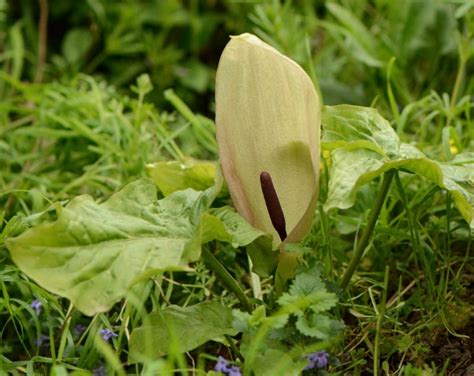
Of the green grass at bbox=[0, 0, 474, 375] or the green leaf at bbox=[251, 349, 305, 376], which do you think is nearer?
the green leaf at bbox=[251, 349, 305, 376]

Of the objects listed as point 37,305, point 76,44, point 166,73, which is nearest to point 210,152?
point 166,73

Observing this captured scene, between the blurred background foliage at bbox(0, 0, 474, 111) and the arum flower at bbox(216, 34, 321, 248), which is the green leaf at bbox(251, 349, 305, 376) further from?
the blurred background foliage at bbox(0, 0, 474, 111)

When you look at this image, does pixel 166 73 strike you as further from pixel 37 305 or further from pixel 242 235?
pixel 242 235

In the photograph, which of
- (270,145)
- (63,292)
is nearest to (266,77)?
(270,145)

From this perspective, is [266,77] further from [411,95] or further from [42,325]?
[411,95]

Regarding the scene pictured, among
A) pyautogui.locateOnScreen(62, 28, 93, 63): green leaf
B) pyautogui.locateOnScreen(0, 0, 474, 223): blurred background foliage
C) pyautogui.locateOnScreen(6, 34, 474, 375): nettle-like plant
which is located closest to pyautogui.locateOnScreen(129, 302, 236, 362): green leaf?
Answer: pyautogui.locateOnScreen(6, 34, 474, 375): nettle-like plant

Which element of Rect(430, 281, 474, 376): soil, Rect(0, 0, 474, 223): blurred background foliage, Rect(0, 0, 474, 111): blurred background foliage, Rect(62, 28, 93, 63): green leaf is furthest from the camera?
Rect(62, 28, 93, 63): green leaf

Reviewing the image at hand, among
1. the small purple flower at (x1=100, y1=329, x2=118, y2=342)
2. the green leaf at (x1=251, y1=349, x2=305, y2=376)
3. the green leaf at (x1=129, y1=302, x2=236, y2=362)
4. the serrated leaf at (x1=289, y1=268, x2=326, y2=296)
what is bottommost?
the small purple flower at (x1=100, y1=329, x2=118, y2=342)
